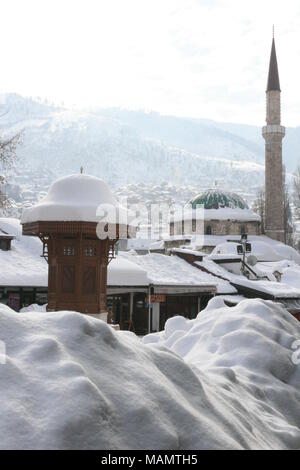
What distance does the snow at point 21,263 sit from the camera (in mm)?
20453

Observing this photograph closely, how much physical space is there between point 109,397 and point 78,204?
24.2ft

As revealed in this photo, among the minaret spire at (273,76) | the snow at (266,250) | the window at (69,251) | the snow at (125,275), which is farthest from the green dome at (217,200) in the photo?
the window at (69,251)

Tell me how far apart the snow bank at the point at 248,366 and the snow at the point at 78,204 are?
11.1 ft

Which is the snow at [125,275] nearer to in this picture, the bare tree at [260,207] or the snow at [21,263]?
the snow at [21,263]

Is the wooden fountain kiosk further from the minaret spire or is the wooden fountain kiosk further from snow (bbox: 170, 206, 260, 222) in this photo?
the minaret spire

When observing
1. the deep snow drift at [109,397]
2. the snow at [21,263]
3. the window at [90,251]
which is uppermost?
the window at [90,251]

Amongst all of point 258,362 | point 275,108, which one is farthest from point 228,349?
point 275,108

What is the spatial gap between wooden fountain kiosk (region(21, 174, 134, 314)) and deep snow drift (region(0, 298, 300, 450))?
226 inches

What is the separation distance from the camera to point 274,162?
166 ft

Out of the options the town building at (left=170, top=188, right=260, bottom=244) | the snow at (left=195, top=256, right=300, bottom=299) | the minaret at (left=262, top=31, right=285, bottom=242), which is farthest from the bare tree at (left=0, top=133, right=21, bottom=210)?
the minaret at (left=262, top=31, right=285, bottom=242)

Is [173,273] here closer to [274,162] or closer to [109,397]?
[109,397]

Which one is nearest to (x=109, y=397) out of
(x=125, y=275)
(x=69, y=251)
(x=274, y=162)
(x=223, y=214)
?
(x=69, y=251)

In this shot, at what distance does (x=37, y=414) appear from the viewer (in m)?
2.84

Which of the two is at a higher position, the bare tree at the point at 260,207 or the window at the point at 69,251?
the bare tree at the point at 260,207
